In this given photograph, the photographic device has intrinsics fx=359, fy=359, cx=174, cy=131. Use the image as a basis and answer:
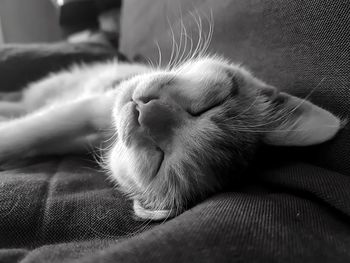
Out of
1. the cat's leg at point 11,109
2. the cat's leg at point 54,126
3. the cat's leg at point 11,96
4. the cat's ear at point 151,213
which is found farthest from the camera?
the cat's leg at point 11,96

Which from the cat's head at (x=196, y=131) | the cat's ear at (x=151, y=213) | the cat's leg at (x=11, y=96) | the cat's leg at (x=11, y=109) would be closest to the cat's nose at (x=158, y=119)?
the cat's head at (x=196, y=131)

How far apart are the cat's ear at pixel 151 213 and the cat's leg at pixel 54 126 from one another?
0.53 meters

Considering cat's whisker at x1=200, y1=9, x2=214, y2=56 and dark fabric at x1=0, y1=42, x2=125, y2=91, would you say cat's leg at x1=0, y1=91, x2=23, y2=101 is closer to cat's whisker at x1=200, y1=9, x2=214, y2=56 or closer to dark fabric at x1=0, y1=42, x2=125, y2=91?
dark fabric at x1=0, y1=42, x2=125, y2=91

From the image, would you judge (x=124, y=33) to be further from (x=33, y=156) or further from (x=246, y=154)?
(x=246, y=154)

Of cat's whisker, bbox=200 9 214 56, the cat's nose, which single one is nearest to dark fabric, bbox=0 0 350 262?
cat's whisker, bbox=200 9 214 56

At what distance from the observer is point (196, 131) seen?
0.91 metres

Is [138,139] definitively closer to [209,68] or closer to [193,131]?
[193,131]

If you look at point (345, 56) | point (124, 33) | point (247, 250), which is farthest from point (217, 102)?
point (124, 33)

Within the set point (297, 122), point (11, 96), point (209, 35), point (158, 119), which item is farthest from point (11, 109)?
point (297, 122)

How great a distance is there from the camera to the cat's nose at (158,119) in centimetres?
91

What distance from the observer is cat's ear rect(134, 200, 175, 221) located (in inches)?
33.2

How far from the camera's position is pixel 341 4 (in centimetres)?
84

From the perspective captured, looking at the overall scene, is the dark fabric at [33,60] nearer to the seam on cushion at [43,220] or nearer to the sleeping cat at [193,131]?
the sleeping cat at [193,131]

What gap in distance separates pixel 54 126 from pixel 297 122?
33.1 inches
